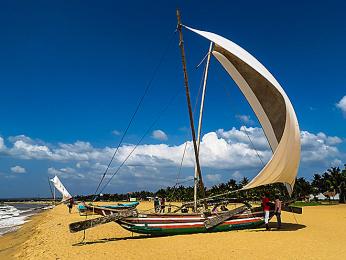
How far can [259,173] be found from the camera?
602 inches

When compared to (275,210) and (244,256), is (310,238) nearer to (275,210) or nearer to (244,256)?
(275,210)

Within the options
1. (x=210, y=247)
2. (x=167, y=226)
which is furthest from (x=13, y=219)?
(x=210, y=247)

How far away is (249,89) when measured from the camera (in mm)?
19422

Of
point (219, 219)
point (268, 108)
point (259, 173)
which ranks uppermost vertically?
point (268, 108)

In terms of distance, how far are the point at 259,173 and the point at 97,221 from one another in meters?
7.82

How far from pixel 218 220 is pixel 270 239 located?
3191 mm

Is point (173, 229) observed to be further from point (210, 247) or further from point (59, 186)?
point (59, 186)

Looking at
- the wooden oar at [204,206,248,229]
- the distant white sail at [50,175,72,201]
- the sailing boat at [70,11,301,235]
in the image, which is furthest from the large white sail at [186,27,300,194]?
the distant white sail at [50,175,72,201]

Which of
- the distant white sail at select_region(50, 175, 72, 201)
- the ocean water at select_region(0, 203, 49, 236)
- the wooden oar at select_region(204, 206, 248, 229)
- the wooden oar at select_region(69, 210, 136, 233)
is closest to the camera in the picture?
the wooden oar at select_region(69, 210, 136, 233)

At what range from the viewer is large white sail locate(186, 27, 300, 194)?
15.3 m

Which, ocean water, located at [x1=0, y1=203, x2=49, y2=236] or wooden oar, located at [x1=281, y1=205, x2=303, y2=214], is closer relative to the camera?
wooden oar, located at [x1=281, y1=205, x2=303, y2=214]

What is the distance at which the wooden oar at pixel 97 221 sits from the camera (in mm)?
14438

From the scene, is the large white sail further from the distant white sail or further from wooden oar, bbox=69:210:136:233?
the distant white sail

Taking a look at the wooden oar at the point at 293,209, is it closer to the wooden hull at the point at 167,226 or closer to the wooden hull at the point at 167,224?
the wooden hull at the point at 167,224
